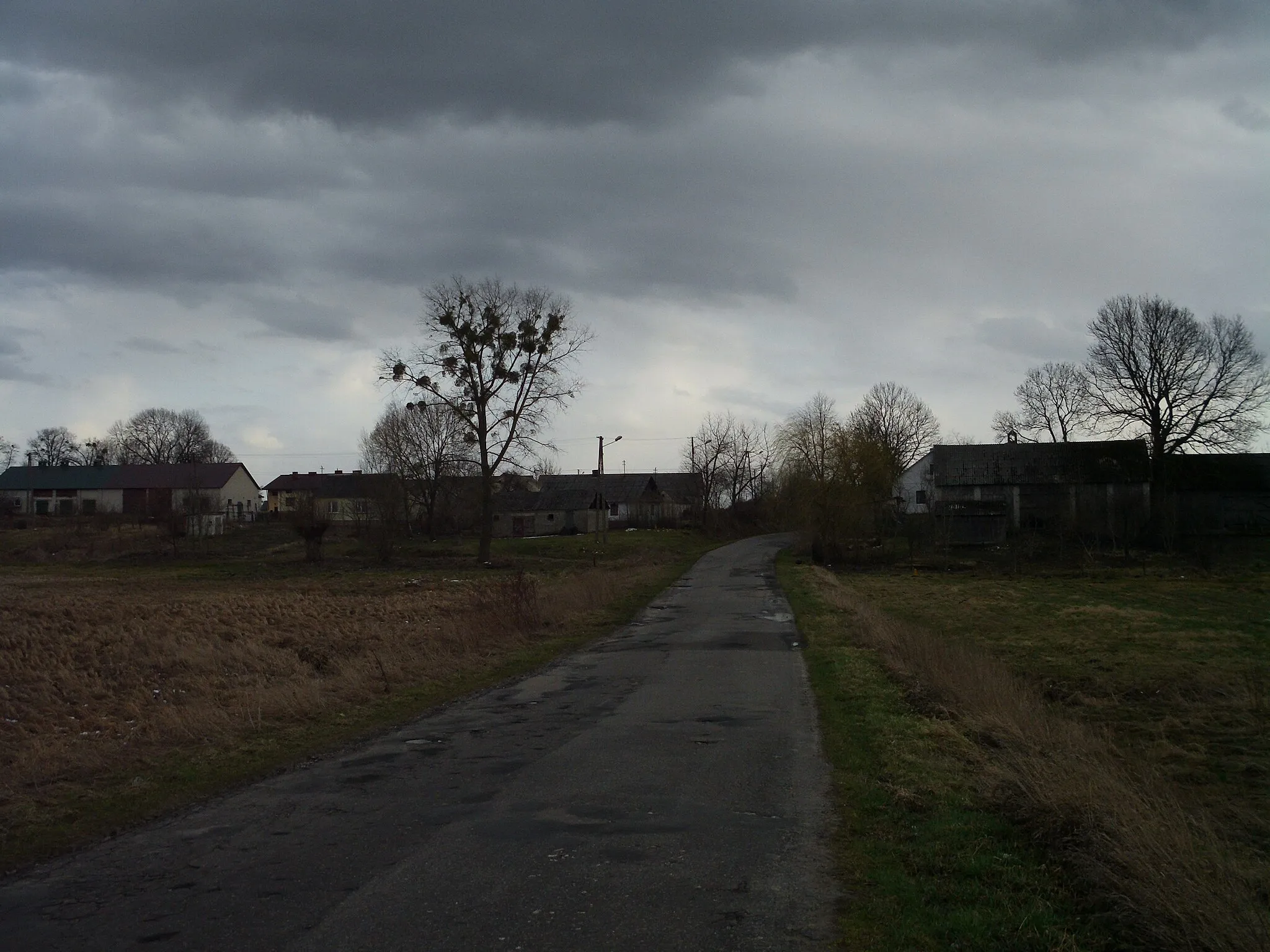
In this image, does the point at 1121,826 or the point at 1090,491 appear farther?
the point at 1090,491

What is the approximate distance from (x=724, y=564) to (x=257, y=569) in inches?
896

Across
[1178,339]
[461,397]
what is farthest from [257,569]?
[1178,339]

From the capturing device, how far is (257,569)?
1779 inches

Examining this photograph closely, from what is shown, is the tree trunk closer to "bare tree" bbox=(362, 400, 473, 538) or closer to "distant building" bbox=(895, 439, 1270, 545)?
"bare tree" bbox=(362, 400, 473, 538)

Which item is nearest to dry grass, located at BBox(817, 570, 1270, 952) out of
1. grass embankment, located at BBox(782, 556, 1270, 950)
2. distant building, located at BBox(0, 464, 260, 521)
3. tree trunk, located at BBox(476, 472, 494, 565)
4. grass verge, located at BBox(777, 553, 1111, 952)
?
grass embankment, located at BBox(782, 556, 1270, 950)

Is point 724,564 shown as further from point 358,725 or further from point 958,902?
point 958,902

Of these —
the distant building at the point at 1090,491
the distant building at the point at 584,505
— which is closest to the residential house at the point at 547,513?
the distant building at the point at 584,505

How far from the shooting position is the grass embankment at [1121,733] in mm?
4871

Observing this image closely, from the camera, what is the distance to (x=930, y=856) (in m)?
6.19

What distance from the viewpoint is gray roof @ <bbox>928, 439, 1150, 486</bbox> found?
188ft

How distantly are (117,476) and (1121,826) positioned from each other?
104 metres

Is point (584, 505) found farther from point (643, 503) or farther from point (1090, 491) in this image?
point (1090, 491)

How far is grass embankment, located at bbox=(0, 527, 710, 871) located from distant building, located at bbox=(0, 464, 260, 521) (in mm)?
62065

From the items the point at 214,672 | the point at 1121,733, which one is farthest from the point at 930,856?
the point at 214,672
